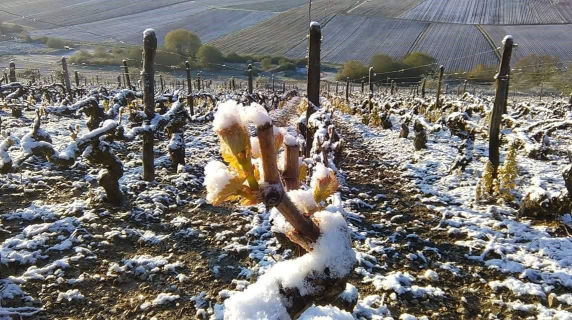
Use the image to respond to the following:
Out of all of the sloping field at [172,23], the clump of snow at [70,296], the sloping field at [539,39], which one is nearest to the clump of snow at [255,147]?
the clump of snow at [70,296]

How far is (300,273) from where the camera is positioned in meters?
0.97

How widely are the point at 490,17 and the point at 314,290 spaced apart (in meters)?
67.7

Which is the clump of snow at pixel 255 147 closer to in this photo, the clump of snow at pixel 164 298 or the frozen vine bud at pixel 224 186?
the frozen vine bud at pixel 224 186

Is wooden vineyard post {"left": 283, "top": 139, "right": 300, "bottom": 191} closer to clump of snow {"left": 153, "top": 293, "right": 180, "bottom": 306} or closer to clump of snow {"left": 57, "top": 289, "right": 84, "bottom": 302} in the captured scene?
clump of snow {"left": 153, "top": 293, "right": 180, "bottom": 306}

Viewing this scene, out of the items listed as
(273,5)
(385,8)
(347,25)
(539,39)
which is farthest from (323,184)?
(273,5)

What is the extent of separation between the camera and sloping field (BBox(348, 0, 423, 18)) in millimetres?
61591

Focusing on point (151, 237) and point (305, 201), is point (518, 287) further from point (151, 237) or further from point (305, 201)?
point (151, 237)

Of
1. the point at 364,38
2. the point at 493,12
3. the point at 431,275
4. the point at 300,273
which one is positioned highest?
the point at 493,12

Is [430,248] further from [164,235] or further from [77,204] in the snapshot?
[77,204]

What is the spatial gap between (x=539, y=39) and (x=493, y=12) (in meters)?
12.8

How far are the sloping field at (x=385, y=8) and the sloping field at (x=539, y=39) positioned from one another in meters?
16.6

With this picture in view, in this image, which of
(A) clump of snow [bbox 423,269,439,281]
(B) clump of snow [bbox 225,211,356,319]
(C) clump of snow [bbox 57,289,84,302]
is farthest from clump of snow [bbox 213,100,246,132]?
(A) clump of snow [bbox 423,269,439,281]

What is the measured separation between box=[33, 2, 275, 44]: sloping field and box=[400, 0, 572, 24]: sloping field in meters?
31.5

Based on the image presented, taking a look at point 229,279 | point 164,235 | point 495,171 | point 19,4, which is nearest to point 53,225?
point 164,235
